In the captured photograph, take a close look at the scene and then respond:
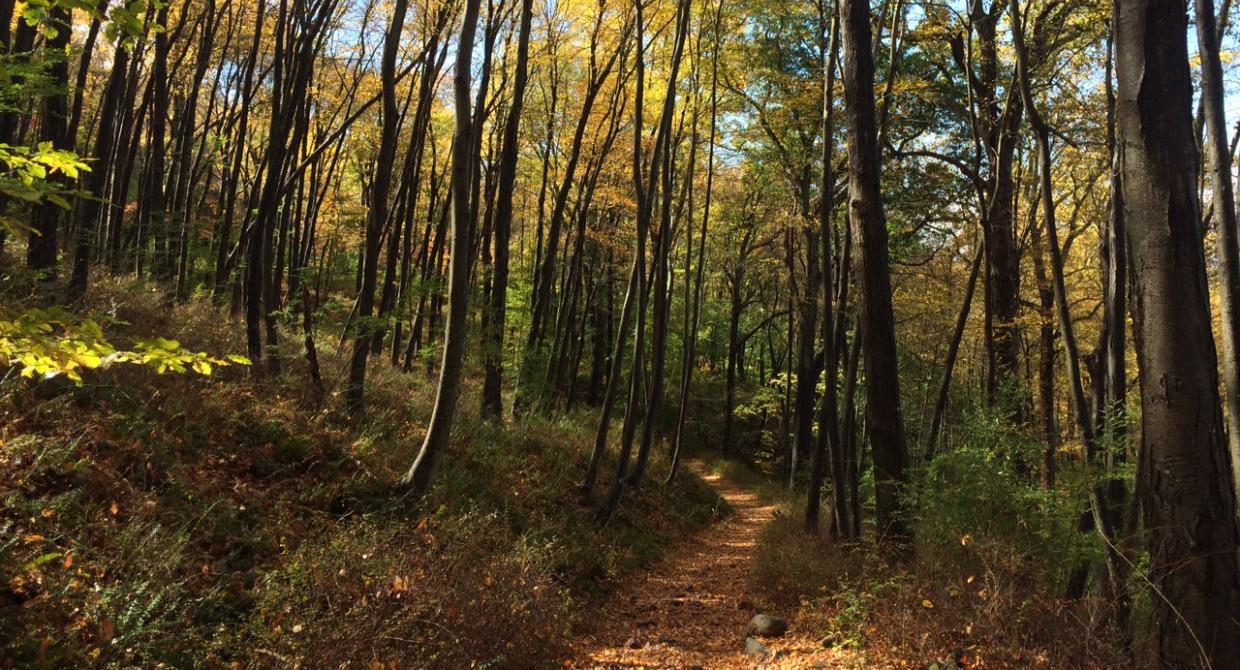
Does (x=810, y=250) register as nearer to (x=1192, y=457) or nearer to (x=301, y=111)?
(x=301, y=111)

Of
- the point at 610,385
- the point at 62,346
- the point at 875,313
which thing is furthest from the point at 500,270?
the point at 62,346

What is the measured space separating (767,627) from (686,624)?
3.67 ft

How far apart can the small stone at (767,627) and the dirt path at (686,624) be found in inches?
3.9

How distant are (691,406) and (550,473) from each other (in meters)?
20.6

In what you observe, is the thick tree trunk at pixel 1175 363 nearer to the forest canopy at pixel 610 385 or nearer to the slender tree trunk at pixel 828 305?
the forest canopy at pixel 610 385

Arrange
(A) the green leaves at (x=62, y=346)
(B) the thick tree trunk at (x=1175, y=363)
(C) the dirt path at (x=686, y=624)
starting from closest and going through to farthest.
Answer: (A) the green leaves at (x=62, y=346) → (B) the thick tree trunk at (x=1175, y=363) → (C) the dirt path at (x=686, y=624)

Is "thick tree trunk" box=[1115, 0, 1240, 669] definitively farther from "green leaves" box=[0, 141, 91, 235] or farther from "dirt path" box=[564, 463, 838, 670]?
"green leaves" box=[0, 141, 91, 235]

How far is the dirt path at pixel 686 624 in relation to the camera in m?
5.59

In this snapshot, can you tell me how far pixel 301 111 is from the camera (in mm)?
9758

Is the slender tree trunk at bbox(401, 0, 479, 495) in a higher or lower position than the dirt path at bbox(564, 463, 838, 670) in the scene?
higher

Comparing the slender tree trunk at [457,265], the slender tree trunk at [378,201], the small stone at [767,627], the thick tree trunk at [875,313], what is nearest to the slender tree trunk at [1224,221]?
the thick tree trunk at [875,313]

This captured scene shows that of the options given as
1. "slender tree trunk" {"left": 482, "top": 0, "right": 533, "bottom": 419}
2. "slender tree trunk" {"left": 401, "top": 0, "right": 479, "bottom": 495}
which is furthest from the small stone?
"slender tree trunk" {"left": 482, "top": 0, "right": 533, "bottom": 419}

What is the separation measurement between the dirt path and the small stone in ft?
0.33

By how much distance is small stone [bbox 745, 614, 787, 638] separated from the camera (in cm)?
617
